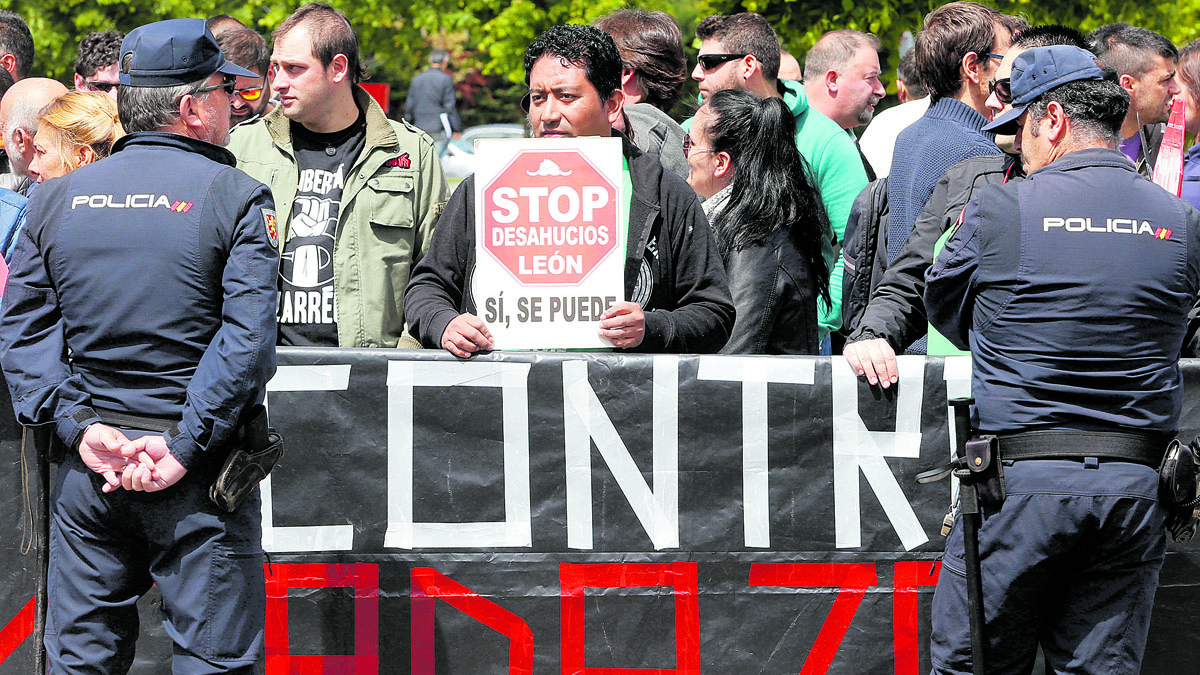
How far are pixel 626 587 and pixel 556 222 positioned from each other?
3.94 feet

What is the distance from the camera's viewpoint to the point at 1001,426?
3689 mm

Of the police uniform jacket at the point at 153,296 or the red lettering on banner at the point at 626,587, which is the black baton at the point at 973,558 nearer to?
the red lettering on banner at the point at 626,587

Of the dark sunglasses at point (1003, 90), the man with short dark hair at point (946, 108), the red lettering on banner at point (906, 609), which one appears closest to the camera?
the red lettering on banner at point (906, 609)

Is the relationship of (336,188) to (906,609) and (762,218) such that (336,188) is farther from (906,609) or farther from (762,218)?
(906,609)

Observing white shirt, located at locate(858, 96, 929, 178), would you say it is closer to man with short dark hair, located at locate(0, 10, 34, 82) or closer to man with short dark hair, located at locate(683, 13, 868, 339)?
man with short dark hair, located at locate(683, 13, 868, 339)

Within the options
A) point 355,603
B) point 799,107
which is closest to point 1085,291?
point 355,603

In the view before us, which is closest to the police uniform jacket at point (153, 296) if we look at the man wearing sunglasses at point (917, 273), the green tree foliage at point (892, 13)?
the man wearing sunglasses at point (917, 273)

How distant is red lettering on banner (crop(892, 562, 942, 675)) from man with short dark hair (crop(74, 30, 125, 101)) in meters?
4.79

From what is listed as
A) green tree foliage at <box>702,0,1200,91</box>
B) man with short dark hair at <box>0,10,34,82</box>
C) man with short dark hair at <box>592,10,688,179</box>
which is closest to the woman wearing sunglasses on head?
man with short dark hair at <box>592,10,688,179</box>

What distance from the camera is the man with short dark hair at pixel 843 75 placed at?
23.8ft

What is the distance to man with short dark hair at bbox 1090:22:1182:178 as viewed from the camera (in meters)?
6.20

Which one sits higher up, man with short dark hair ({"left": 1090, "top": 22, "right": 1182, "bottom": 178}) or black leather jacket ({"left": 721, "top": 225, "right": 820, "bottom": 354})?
man with short dark hair ({"left": 1090, "top": 22, "right": 1182, "bottom": 178})

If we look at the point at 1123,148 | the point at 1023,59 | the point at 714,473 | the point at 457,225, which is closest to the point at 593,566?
the point at 714,473

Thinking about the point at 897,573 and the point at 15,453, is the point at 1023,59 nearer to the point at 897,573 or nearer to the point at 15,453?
the point at 897,573
